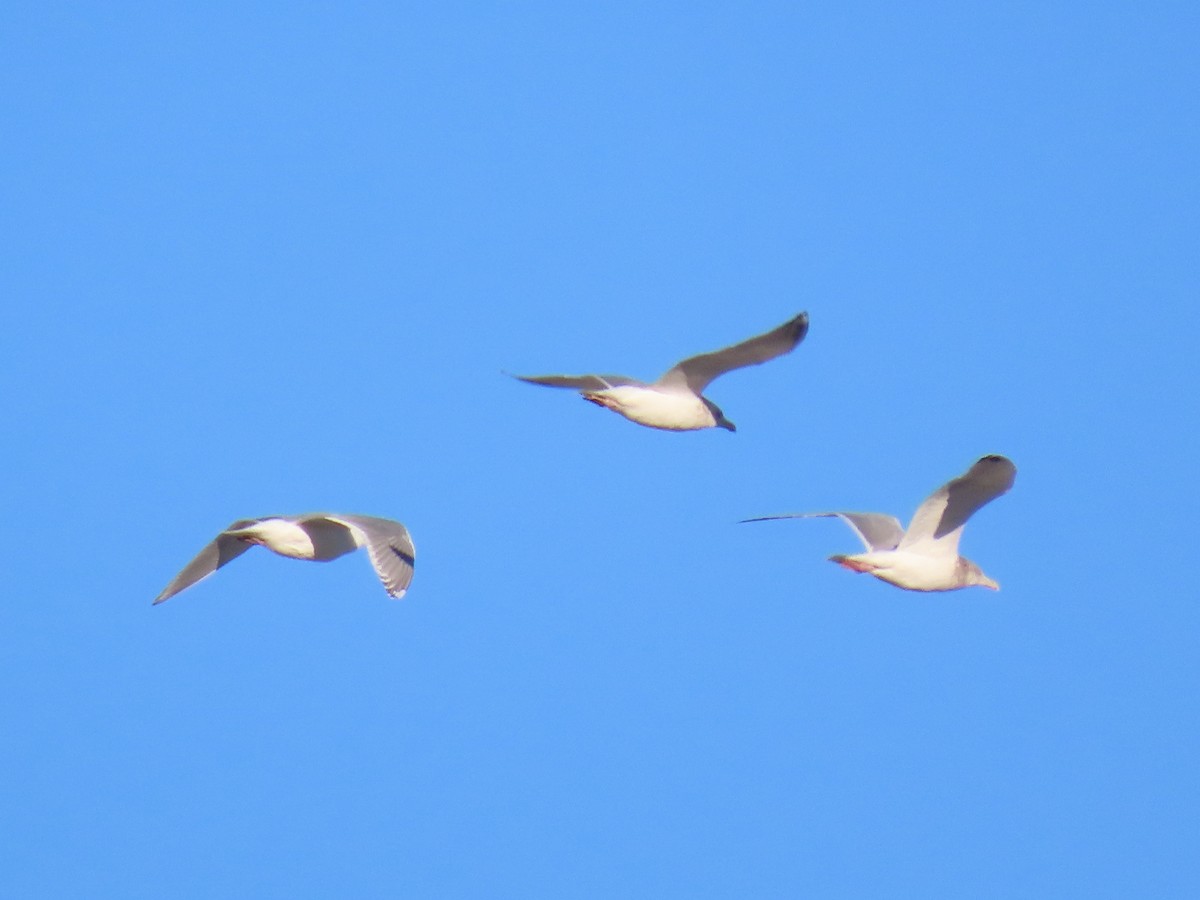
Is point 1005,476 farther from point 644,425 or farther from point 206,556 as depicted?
point 206,556

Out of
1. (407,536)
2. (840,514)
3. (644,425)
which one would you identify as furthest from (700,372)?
(407,536)

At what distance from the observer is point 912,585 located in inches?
581

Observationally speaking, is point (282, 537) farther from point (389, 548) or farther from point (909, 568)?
point (909, 568)

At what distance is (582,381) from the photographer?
1542 cm

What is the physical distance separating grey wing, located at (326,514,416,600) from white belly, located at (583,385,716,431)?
6.54 feet

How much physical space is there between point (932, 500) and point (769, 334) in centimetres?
182

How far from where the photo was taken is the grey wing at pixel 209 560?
16.4m

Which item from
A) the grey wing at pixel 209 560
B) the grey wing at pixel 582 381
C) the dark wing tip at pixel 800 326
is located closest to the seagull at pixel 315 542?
the grey wing at pixel 209 560

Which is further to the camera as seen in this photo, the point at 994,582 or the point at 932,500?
the point at 994,582

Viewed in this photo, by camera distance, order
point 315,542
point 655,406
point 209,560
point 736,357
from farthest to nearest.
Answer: point 209,560 → point 315,542 → point 655,406 → point 736,357

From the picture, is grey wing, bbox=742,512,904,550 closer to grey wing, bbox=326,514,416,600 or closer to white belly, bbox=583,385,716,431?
white belly, bbox=583,385,716,431

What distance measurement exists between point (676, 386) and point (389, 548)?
9.32 ft

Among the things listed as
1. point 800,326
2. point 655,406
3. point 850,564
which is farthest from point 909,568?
point 655,406

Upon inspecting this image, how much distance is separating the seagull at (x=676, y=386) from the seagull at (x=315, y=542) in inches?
75.3
